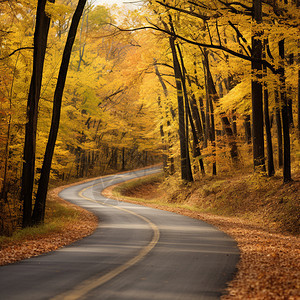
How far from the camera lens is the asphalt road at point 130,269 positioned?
542 centimetres

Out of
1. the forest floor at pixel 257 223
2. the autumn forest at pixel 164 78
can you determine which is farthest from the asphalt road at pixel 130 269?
the autumn forest at pixel 164 78

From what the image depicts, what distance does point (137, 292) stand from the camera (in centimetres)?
538

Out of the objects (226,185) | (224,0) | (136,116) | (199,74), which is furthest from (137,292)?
(136,116)

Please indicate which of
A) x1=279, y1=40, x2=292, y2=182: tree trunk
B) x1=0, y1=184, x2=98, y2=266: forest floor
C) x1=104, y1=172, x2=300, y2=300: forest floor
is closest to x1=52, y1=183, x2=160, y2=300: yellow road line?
x1=104, y1=172, x2=300, y2=300: forest floor

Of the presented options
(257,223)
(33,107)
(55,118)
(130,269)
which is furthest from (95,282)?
(257,223)

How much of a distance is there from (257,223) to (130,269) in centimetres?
1080

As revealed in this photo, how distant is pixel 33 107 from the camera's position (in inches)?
Result: 536

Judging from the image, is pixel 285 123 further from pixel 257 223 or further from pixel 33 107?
pixel 33 107

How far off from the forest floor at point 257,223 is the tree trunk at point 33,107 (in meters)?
7.26

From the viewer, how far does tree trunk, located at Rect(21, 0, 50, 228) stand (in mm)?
13336

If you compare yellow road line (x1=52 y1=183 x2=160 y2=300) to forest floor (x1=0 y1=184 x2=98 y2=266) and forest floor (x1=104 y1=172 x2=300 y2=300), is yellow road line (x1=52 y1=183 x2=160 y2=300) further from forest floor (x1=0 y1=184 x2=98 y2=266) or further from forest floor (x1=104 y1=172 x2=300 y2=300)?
forest floor (x1=0 y1=184 x2=98 y2=266)

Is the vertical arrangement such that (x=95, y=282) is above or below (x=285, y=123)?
below

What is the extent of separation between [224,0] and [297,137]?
8.29m

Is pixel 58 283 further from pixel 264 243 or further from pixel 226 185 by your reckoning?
pixel 226 185
